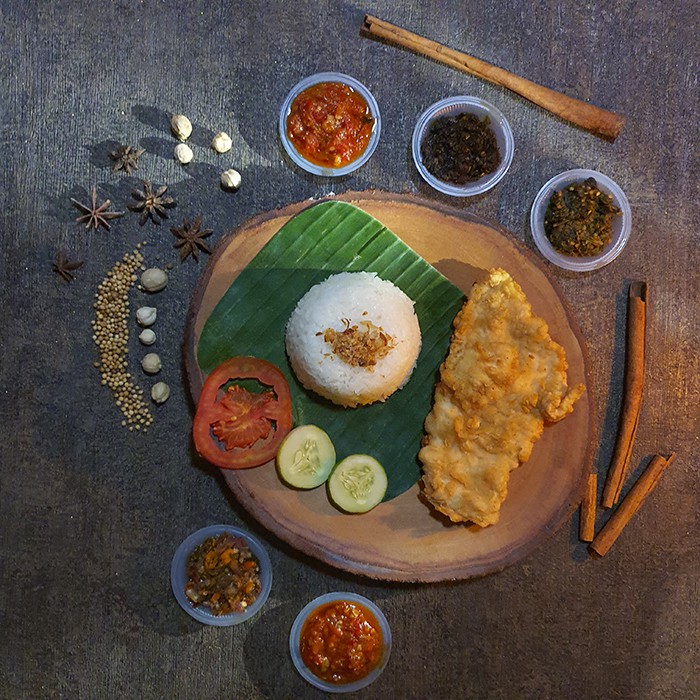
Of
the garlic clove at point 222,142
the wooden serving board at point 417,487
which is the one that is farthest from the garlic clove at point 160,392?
the garlic clove at point 222,142

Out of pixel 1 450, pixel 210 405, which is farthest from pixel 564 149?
pixel 1 450

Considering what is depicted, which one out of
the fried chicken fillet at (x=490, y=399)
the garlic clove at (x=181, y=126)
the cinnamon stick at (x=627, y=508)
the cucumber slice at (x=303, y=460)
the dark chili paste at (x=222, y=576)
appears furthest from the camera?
the cinnamon stick at (x=627, y=508)

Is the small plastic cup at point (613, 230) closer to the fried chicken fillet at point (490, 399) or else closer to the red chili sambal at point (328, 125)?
the fried chicken fillet at point (490, 399)

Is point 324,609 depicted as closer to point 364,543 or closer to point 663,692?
point 364,543

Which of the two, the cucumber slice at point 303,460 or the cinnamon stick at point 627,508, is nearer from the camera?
the cucumber slice at point 303,460

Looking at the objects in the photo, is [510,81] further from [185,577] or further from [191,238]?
[185,577]

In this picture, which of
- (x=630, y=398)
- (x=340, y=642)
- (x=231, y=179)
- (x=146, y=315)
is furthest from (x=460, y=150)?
(x=340, y=642)
